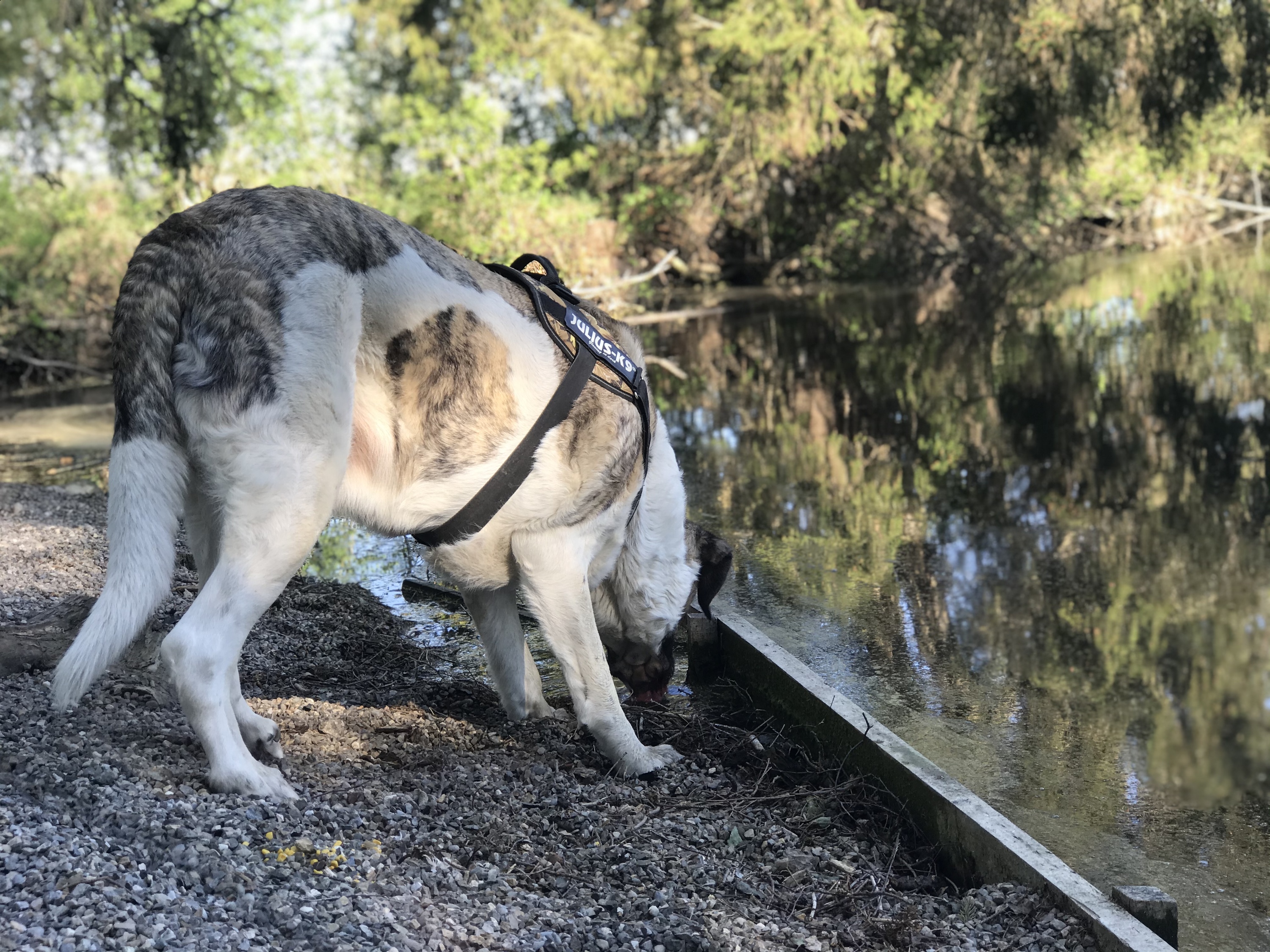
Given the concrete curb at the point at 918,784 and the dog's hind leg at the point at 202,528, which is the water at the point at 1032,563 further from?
the dog's hind leg at the point at 202,528

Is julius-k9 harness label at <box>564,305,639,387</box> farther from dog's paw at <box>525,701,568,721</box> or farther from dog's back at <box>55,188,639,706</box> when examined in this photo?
dog's paw at <box>525,701,568,721</box>

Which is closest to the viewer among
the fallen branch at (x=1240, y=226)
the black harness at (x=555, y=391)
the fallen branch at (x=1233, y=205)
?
the black harness at (x=555, y=391)

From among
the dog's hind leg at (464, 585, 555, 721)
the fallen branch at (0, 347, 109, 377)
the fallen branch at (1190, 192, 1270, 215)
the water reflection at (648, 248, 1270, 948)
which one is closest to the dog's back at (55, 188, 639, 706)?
the dog's hind leg at (464, 585, 555, 721)

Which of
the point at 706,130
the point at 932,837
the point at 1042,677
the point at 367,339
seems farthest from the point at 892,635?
the point at 706,130

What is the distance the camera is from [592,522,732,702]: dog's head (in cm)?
500

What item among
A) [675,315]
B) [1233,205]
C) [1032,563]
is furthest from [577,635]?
[1233,205]

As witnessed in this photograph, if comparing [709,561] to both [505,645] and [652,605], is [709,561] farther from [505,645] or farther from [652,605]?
[505,645]

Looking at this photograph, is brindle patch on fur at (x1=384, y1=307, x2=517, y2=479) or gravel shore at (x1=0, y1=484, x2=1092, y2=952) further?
brindle patch on fur at (x1=384, y1=307, x2=517, y2=479)

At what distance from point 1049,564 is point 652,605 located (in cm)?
404

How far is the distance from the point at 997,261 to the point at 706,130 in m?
8.97

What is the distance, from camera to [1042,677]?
6.08 metres

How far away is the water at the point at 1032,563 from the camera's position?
191 inches

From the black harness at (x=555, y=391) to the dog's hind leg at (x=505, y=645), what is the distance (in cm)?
52

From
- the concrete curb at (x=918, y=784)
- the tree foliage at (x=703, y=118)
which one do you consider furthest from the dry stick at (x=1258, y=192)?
the concrete curb at (x=918, y=784)
